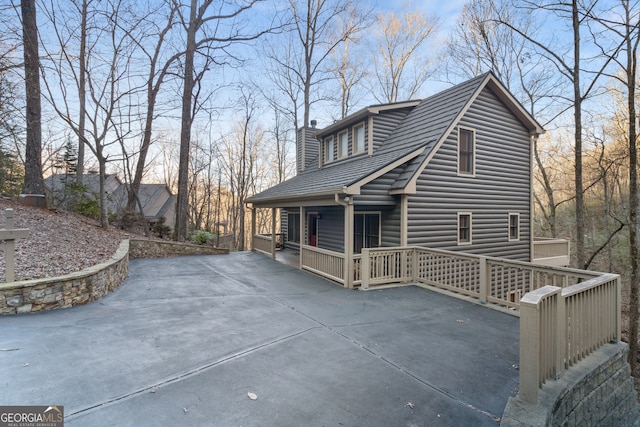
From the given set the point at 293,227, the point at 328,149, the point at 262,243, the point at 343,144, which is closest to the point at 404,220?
the point at 343,144

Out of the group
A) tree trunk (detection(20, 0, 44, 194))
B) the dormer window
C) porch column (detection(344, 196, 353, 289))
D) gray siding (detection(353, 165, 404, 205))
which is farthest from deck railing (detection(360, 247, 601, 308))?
tree trunk (detection(20, 0, 44, 194))

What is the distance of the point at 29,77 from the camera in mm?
10055

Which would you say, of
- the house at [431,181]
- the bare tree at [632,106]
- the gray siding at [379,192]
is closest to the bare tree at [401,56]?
the house at [431,181]

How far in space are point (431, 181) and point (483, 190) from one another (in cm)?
242

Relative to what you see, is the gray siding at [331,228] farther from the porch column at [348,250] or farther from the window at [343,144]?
the porch column at [348,250]

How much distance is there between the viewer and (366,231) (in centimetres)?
945

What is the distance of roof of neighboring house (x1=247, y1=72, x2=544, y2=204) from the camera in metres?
7.83

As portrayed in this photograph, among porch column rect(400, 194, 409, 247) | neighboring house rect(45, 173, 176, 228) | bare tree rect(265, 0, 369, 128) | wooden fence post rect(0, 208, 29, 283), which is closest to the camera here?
wooden fence post rect(0, 208, 29, 283)

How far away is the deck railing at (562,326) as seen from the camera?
8.91 feet

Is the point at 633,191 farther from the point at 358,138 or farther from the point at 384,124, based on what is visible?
the point at 358,138

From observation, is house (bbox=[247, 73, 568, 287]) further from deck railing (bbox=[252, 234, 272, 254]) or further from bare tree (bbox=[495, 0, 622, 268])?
deck railing (bbox=[252, 234, 272, 254])

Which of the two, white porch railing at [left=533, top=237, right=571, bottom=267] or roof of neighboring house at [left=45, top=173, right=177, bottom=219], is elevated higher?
roof of neighboring house at [left=45, top=173, right=177, bottom=219]

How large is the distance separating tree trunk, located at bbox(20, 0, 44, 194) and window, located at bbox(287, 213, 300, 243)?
9.23 metres

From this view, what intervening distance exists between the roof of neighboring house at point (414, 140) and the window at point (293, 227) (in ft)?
8.58
